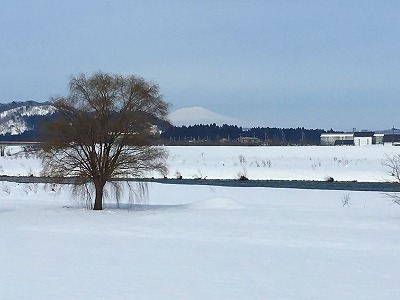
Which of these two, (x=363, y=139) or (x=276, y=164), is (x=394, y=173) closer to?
(x=276, y=164)

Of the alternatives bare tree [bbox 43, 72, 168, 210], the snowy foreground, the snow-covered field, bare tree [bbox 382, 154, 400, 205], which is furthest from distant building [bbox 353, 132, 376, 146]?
bare tree [bbox 43, 72, 168, 210]

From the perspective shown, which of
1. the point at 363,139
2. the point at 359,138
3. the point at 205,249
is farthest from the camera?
the point at 359,138

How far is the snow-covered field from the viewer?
11438 millimetres

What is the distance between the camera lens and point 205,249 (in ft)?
52.7

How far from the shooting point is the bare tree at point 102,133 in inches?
1056

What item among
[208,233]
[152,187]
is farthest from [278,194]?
[208,233]

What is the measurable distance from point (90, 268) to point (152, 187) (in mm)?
27284

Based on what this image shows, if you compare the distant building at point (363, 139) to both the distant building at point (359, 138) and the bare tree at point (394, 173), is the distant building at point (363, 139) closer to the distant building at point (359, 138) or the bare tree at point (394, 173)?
the distant building at point (359, 138)

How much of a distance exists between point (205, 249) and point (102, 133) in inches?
477

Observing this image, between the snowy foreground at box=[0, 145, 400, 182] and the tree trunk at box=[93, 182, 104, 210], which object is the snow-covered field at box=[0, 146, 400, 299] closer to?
the tree trunk at box=[93, 182, 104, 210]

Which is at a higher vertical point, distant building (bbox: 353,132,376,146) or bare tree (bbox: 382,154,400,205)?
distant building (bbox: 353,132,376,146)

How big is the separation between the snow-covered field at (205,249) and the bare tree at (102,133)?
5.89 feet

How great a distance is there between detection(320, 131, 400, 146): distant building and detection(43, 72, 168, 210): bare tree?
10371 cm

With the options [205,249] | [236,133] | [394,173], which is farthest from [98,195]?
[236,133]
